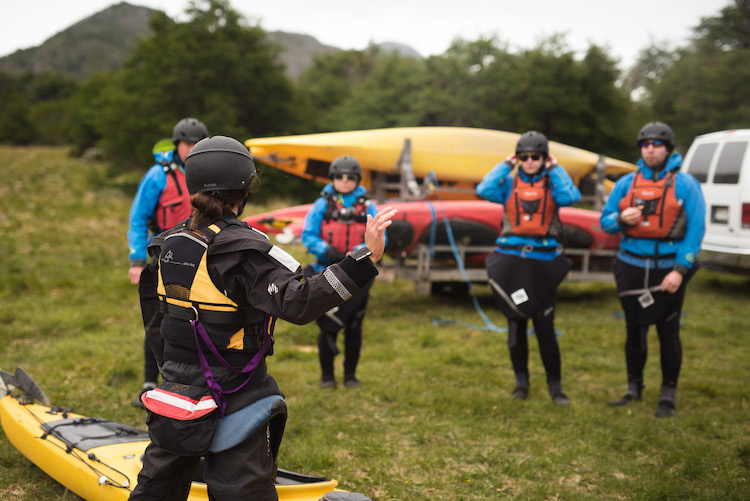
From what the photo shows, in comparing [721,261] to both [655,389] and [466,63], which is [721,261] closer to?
[655,389]

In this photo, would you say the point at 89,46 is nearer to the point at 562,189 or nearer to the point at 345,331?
the point at 345,331

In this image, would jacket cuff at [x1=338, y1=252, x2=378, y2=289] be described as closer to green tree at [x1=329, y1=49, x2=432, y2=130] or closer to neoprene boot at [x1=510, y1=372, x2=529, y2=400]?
neoprene boot at [x1=510, y1=372, x2=529, y2=400]

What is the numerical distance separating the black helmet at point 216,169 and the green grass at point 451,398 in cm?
221

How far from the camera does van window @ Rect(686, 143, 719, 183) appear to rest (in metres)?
9.61

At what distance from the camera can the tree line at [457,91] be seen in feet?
87.9

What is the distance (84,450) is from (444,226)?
5706 mm

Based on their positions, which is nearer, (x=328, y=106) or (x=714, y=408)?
(x=714, y=408)

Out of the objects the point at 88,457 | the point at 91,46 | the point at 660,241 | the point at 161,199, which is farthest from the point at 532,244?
the point at 91,46

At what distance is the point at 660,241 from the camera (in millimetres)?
4672

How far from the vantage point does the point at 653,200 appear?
4.63 m

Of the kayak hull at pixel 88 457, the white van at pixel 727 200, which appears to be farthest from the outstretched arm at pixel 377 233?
the white van at pixel 727 200

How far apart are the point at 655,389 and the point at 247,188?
4581mm

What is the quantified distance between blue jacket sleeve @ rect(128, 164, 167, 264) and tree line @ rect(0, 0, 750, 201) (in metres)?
20.9

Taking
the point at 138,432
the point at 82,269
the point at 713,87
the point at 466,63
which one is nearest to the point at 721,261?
the point at 138,432
